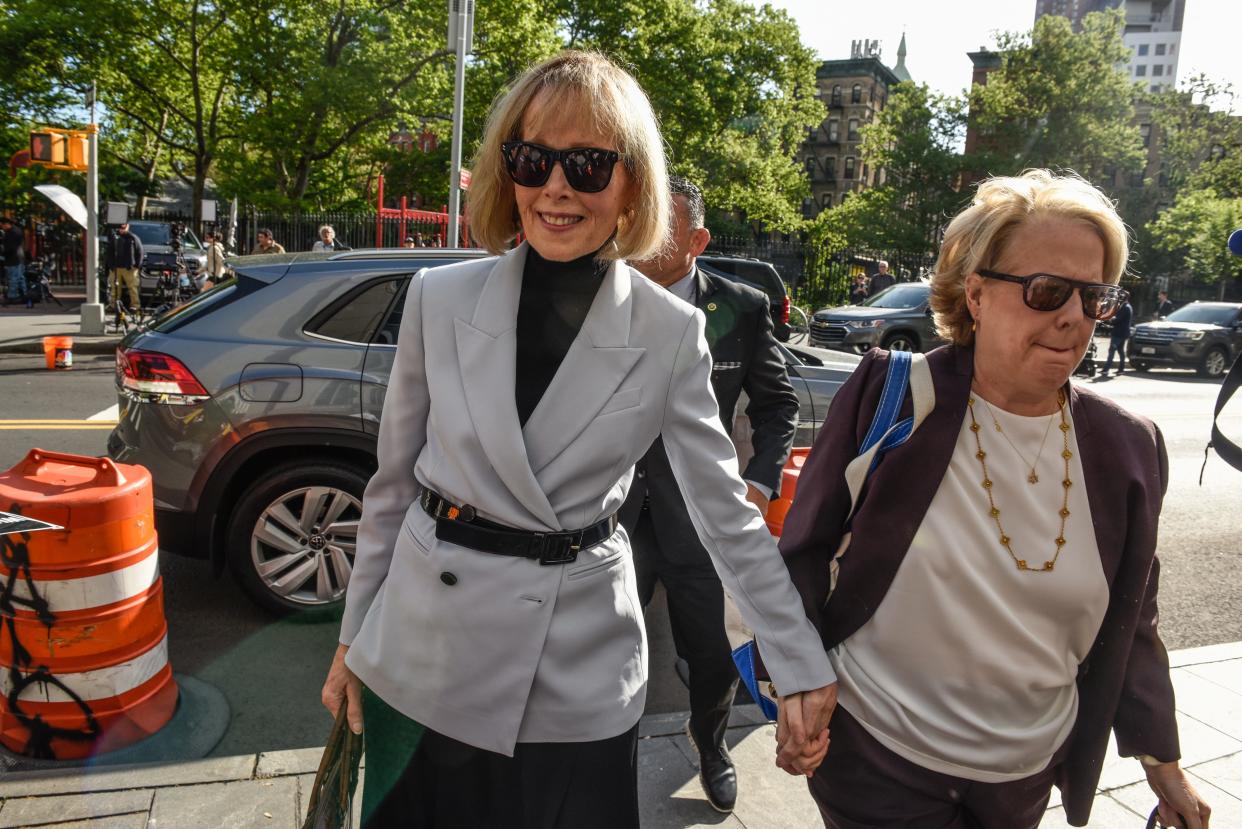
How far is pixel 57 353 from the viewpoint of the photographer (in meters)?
12.7

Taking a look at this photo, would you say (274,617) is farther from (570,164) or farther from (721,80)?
(721,80)

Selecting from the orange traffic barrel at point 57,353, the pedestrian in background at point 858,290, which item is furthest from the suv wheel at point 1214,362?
the orange traffic barrel at point 57,353

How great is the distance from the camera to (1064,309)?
1735 mm

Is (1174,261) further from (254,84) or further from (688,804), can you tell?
(688,804)

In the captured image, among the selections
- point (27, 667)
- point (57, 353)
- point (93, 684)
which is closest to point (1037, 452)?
point (93, 684)

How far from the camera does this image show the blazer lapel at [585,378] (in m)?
1.64

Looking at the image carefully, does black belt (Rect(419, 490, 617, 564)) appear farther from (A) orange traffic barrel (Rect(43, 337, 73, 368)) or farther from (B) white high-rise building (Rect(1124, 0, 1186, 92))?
(B) white high-rise building (Rect(1124, 0, 1186, 92))

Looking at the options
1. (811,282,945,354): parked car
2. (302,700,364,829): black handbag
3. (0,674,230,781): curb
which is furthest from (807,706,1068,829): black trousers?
(811,282,945,354): parked car

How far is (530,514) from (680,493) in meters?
1.42

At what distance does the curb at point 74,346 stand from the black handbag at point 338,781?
1457 cm

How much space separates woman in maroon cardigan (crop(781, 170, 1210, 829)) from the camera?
5.74 ft

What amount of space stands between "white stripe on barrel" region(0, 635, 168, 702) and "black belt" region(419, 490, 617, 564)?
219cm

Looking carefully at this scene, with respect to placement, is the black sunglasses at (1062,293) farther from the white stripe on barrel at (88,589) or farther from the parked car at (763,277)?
the parked car at (763,277)

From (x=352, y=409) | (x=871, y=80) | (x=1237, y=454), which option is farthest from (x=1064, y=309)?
(x=871, y=80)
